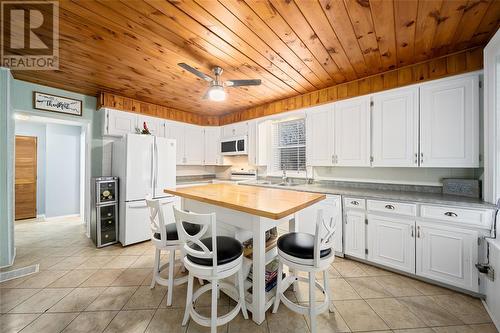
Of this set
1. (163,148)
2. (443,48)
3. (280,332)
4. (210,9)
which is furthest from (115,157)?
(443,48)

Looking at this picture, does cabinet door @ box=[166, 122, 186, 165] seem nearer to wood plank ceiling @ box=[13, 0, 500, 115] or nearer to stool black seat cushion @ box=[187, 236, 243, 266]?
wood plank ceiling @ box=[13, 0, 500, 115]

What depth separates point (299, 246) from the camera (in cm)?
148

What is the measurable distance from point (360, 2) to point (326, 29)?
320 millimetres

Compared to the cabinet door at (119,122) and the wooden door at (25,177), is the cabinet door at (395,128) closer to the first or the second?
the cabinet door at (119,122)

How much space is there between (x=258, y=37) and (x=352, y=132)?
189 centimetres

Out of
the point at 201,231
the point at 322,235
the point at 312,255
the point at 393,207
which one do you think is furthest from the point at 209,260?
the point at 393,207

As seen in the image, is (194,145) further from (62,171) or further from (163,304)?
(163,304)

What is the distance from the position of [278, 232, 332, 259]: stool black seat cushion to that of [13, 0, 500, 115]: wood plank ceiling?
6.16 ft

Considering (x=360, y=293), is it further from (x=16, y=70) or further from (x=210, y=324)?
(x=16, y=70)


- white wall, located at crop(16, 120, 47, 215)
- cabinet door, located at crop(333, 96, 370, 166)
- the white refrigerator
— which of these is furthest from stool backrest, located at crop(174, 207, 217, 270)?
white wall, located at crop(16, 120, 47, 215)

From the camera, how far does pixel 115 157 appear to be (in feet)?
10.8

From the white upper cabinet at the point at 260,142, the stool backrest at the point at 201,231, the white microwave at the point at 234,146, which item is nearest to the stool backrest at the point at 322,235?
the stool backrest at the point at 201,231

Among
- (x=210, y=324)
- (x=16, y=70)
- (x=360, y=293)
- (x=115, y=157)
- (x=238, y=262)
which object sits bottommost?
(x=360, y=293)

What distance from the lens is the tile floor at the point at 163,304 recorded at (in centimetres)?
152
